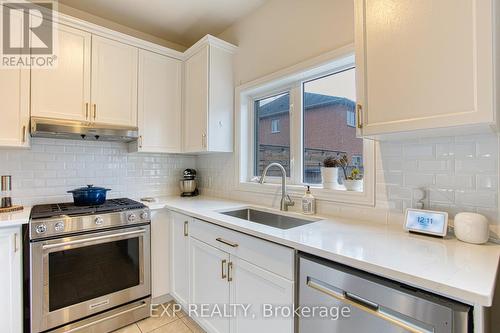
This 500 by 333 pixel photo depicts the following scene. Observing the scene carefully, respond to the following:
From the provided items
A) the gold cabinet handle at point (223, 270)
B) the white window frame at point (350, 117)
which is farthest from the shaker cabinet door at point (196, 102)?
the white window frame at point (350, 117)

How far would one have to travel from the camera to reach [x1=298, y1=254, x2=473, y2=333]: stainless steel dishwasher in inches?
29.3

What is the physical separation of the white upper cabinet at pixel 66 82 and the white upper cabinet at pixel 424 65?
211 centimetres

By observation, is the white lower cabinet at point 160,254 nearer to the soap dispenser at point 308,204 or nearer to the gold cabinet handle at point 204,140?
the gold cabinet handle at point 204,140

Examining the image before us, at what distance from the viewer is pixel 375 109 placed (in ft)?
3.87

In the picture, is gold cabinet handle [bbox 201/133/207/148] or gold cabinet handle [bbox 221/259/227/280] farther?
gold cabinet handle [bbox 201/133/207/148]

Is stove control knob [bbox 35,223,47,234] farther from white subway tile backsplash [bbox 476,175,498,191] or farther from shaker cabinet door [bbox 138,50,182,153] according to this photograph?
white subway tile backsplash [bbox 476,175,498,191]

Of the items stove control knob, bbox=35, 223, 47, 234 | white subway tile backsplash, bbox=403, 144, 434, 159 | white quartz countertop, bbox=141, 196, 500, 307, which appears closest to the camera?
white quartz countertop, bbox=141, 196, 500, 307

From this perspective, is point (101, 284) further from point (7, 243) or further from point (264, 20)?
point (264, 20)

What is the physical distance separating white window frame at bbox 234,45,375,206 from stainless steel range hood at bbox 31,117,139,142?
1026mm

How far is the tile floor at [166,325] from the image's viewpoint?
1.87 metres

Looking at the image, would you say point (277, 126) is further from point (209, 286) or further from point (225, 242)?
point (209, 286)

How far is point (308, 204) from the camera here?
5.72 feet

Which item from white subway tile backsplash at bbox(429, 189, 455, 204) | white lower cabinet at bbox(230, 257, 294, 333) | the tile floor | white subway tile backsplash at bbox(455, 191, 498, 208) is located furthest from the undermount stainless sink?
the tile floor

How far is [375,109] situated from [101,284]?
2.16 meters
